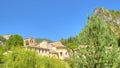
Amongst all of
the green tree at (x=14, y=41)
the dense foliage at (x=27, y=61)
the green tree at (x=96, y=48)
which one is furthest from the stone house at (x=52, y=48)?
the green tree at (x=96, y=48)

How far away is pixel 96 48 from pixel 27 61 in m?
17.9

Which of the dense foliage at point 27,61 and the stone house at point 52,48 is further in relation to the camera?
the stone house at point 52,48

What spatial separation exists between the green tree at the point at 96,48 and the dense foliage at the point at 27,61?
15.0 m

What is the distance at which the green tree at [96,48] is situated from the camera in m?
19.1

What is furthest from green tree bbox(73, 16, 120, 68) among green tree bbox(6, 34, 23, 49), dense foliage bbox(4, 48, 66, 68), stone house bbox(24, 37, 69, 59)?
green tree bbox(6, 34, 23, 49)

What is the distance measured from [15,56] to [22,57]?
36.5 inches

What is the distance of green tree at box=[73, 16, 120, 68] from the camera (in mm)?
19078

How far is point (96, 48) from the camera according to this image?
19391 millimetres

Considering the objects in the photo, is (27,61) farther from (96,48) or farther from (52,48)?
(52,48)

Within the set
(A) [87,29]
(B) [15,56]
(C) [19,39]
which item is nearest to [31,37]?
(C) [19,39]

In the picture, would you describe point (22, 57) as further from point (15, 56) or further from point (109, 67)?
point (109, 67)

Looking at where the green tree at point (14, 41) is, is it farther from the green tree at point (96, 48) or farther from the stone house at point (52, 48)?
the green tree at point (96, 48)

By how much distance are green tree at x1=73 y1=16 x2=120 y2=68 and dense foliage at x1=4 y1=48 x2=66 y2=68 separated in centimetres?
1497

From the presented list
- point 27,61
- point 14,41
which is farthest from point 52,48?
point 27,61
